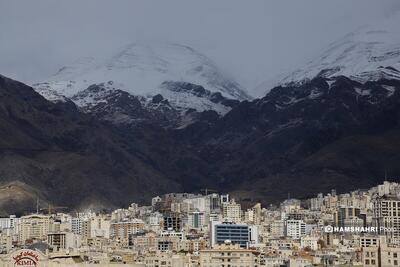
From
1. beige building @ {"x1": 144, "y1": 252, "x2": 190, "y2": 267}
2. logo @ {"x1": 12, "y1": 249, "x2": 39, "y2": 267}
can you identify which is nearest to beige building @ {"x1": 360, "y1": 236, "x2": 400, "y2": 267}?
beige building @ {"x1": 144, "y1": 252, "x2": 190, "y2": 267}

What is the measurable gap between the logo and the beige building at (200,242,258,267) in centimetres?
2578

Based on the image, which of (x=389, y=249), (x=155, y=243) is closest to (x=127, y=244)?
(x=155, y=243)

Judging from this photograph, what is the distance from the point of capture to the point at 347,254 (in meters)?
143

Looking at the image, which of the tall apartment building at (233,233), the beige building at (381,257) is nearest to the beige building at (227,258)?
the beige building at (381,257)

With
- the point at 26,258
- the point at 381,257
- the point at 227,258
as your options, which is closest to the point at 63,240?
the point at 227,258

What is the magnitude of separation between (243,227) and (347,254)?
4706 centimetres

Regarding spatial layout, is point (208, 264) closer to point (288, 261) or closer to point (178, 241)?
point (288, 261)

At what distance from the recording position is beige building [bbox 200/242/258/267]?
11869cm

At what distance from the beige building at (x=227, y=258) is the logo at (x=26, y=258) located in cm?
Answer: 2578

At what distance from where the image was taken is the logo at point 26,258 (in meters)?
94.9

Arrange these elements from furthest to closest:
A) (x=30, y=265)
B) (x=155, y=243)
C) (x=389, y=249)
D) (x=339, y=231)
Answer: (x=339, y=231), (x=155, y=243), (x=389, y=249), (x=30, y=265)

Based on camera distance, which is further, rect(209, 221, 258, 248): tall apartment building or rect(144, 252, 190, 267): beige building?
rect(209, 221, 258, 248): tall apartment building

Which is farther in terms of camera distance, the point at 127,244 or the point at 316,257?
the point at 127,244

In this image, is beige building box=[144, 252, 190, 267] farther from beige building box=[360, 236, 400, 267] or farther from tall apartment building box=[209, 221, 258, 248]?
tall apartment building box=[209, 221, 258, 248]
